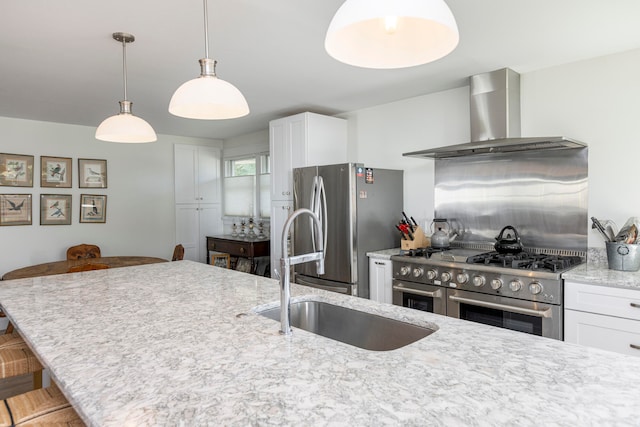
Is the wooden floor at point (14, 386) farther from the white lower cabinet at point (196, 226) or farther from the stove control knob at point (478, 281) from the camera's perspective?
the stove control knob at point (478, 281)

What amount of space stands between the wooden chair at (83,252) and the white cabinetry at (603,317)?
194 inches

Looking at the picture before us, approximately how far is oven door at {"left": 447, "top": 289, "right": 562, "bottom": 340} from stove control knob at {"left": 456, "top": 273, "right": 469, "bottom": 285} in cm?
8

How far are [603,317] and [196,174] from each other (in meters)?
5.44

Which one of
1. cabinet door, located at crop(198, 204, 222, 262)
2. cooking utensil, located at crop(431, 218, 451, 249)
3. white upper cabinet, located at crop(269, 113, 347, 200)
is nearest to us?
cooking utensil, located at crop(431, 218, 451, 249)

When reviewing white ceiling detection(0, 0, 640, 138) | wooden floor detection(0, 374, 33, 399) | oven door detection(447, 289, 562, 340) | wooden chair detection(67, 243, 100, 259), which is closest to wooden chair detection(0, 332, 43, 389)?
wooden floor detection(0, 374, 33, 399)

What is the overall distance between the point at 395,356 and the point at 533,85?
113 inches

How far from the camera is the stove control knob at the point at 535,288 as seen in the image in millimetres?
2480

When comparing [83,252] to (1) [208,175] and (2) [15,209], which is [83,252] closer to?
(2) [15,209]

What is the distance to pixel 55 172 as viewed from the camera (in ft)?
16.1

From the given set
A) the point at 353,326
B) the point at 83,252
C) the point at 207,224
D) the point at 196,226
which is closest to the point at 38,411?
the point at 353,326

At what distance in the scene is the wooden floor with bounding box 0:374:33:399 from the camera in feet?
9.62

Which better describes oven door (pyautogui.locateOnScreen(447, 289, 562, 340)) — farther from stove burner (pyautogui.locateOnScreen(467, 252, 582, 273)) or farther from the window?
the window

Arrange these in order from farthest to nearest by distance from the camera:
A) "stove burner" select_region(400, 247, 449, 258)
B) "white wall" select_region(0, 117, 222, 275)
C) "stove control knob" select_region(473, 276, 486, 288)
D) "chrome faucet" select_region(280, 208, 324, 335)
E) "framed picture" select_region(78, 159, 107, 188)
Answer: "framed picture" select_region(78, 159, 107, 188) < "white wall" select_region(0, 117, 222, 275) < "stove burner" select_region(400, 247, 449, 258) < "stove control knob" select_region(473, 276, 486, 288) < "chrome faucet" select_region(280, 208, 324, 335)

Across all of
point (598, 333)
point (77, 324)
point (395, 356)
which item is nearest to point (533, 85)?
point (598, 333)
